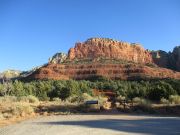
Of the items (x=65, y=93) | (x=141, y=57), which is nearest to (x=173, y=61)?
Result: (x=141, y=57)

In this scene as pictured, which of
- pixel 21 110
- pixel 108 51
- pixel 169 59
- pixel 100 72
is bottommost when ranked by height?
pixel 21 110

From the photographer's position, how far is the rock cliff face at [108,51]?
17388cm

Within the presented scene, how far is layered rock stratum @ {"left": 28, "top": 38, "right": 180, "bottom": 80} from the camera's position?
134 meters

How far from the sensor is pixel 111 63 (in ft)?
486

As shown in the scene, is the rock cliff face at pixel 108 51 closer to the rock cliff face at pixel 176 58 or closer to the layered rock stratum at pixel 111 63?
the layered rock stratum at pixel 111 63

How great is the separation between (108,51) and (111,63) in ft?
84.6

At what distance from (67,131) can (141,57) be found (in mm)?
162075

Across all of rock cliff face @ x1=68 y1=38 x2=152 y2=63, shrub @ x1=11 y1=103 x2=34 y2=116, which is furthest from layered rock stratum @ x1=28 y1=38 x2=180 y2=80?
shrub @ x1=11 y1=103 x2=34 y2=116

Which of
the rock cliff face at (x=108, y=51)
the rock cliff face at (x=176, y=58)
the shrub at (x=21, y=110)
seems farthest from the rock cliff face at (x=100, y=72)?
the shrub at (x=21, y=110)

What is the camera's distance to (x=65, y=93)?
185ft

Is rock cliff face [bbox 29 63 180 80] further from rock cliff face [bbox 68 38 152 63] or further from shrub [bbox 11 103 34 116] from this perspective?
shrub [bbox 11 103 34 116]

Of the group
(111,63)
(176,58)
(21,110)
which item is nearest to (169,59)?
(176,58)

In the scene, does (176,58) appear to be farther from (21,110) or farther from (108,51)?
(21,110)

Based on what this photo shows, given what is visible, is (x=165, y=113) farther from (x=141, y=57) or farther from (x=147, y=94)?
(x=141, y=57)
